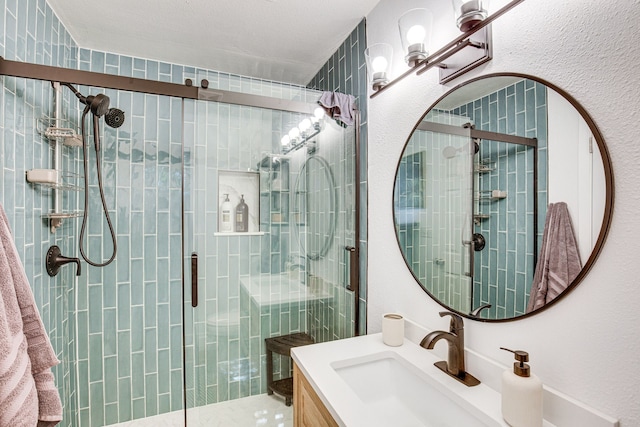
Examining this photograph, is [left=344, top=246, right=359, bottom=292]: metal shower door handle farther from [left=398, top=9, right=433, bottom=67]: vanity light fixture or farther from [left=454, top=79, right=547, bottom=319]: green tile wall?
[left=398, top=9, right=433, bottom=67]: vanity light fixture

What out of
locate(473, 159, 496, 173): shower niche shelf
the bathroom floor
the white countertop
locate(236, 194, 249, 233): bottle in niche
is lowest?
the bathroom floor

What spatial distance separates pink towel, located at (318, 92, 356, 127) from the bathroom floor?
150 cm

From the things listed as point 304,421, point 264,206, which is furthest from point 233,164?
point 304,421

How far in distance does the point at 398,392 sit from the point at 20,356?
1.28 m

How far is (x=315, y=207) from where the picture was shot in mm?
1688

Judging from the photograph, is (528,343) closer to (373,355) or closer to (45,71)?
(373,355)

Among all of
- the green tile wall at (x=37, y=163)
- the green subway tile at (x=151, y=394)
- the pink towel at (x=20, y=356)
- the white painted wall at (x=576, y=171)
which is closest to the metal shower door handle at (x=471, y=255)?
the white painted wall at (x=576, y=171)

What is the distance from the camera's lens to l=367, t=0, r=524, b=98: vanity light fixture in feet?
3.17

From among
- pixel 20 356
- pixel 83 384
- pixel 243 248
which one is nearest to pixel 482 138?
pixel 243 248

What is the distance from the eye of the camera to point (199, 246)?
4.82 ft

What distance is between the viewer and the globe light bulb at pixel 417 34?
1.21 m

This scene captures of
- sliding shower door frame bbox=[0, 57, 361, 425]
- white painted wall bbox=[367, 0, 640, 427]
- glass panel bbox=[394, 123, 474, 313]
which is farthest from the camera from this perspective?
sliding shower door frame bbox=[0, 57, 361, 425]

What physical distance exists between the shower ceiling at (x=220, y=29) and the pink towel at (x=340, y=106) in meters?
0.46

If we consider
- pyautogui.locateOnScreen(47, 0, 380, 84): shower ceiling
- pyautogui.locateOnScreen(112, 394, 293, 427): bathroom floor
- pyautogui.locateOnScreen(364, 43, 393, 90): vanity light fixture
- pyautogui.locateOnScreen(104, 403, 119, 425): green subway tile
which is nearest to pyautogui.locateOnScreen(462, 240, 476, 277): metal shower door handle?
pyautogui.locateOnScreen(364, 43, 393, 90): vanity light fixture
